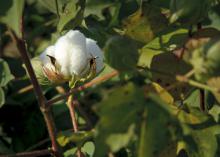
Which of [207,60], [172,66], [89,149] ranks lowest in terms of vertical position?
[89,149]

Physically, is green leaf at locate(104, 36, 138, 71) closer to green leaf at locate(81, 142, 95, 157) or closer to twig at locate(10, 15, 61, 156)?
twig at locate(10, 15, 61, 156)

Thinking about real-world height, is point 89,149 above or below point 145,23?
below

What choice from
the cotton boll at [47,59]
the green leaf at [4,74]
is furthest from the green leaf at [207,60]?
the green leaf at [4,74]

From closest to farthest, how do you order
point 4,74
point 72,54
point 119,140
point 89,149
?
point 119,140 < point 72,54 < point 89,149 < point 4,74

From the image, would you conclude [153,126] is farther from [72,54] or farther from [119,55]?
[72,54]

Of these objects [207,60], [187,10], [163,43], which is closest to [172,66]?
[163,43]

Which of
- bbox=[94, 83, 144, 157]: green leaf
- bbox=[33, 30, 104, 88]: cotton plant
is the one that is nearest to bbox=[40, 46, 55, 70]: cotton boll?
bbox=[33, 30, 104, 88]: cotton plant

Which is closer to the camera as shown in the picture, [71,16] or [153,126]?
[153,126]

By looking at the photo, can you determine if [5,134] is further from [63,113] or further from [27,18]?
[27,18]

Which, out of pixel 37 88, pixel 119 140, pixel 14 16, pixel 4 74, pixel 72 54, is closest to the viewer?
pixel 119 140
